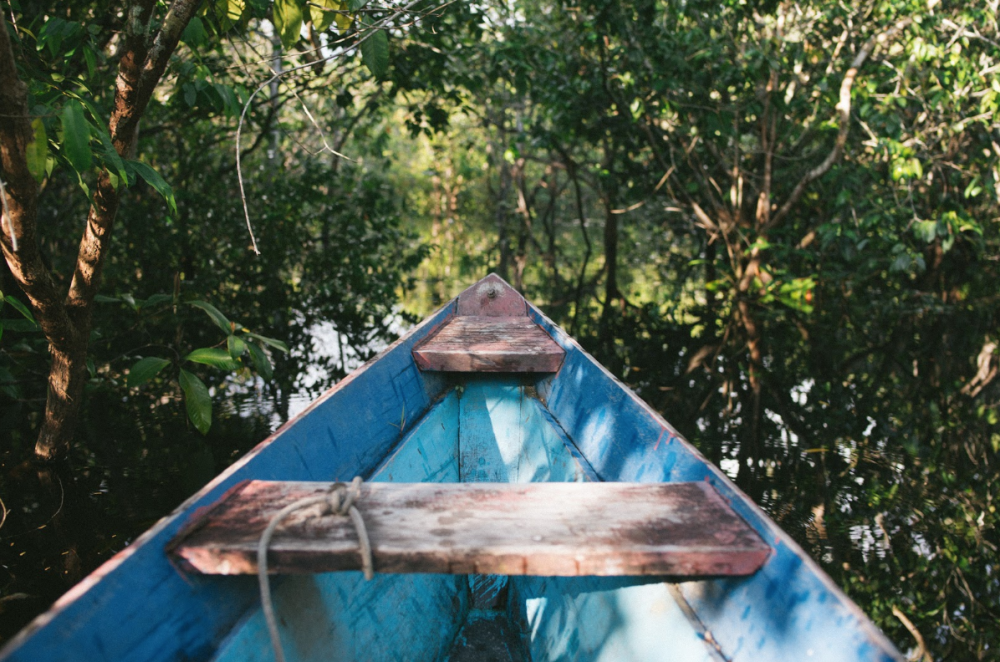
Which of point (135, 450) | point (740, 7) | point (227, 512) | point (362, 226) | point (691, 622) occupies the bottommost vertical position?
point (135, 450)

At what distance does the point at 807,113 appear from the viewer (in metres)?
5.54

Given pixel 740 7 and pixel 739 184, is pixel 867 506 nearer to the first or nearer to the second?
pixel 740 7

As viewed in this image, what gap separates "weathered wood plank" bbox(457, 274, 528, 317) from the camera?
11.1 feet

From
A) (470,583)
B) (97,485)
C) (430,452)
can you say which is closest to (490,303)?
(430,452)

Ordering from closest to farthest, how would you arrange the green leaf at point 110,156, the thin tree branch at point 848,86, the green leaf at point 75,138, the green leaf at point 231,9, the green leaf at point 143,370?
1. the green leaf at point 75,138
2. the green leaf at point 110,156
3. the green leaf at point 231,9
4. the green leaf at point 143,370
5. the thin tree branch at point 848,86

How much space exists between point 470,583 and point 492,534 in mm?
1032

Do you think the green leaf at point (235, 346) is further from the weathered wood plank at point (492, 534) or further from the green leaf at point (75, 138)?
the weathered wood plank at point (492, 534)

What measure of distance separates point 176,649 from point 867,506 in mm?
2662

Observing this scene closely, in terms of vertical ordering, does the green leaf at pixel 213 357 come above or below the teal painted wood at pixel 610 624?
above

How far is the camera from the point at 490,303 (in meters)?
3.41

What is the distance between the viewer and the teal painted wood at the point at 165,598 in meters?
0.81

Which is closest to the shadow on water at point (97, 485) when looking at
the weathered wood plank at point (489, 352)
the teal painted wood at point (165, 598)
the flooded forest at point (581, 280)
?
the flooded forest at point (581, 280)

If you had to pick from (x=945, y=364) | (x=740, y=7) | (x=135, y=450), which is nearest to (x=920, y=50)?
(x=740, y=7)

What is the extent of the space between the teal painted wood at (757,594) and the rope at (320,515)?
1.92 feet
